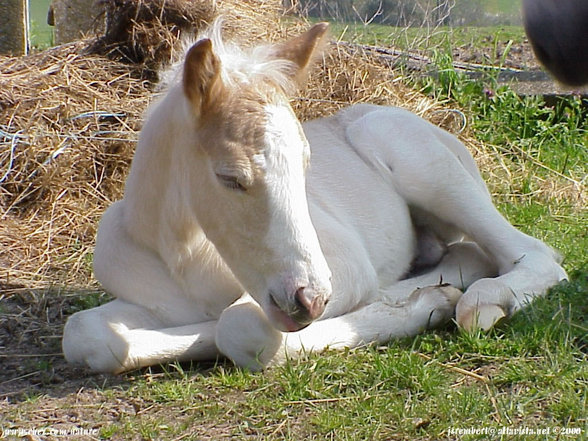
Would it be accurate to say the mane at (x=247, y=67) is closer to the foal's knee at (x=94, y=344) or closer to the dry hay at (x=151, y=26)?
the foal's knee at (x=94, y=344)

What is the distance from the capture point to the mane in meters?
3.39

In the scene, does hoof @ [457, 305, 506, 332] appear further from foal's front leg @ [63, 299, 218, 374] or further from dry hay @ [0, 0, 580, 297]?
dry hay @ [0, 0, 580, 297]

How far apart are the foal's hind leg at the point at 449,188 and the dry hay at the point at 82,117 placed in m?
0.58

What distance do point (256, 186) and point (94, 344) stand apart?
1021 mm

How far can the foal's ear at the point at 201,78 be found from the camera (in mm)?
3223

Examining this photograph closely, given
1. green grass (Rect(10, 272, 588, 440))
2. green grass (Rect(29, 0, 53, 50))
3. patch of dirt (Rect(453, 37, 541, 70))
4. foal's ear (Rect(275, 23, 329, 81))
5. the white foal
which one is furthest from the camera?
green grass (Rect(29, 0, 53, 50))

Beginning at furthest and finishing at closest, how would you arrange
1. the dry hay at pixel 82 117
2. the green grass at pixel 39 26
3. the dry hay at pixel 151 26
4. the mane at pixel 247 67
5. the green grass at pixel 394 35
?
1. the green grass at pixel 39 26
2. the green grass at pixel 394 35
3. the dry hay at pixel 151 26
4. the dry hay at pixel 82 117
5. the mane at pixel 247 67

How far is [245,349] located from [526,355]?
112 cm

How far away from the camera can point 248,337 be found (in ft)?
11.4

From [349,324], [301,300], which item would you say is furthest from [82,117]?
[301,300]

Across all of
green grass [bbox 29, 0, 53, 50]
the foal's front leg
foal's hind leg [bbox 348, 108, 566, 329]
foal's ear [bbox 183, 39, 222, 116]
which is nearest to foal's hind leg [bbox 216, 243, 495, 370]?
the foal's front leg

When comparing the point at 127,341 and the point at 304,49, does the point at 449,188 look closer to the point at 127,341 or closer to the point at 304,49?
the point at 304,49

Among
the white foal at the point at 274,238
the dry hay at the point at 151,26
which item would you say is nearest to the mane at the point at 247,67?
the white foal at the point at 274,238

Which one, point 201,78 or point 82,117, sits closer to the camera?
point 201,78
